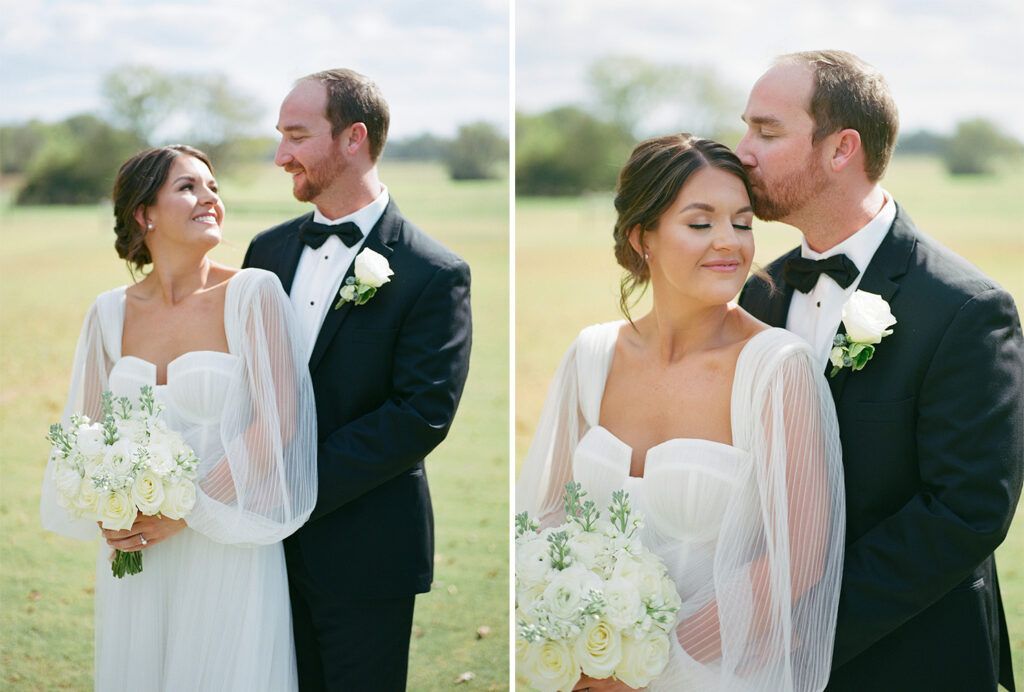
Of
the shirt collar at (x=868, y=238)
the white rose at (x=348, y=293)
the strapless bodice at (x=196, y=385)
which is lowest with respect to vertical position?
the strapless bodice at (x=196, y=385)

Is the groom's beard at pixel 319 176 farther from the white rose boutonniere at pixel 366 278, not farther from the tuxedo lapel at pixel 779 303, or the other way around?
the tuxedo lapel at pixel 779 303

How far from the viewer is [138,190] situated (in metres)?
3.32

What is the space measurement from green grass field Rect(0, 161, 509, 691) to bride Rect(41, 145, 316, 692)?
350mm

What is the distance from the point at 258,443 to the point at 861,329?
73.1 inches

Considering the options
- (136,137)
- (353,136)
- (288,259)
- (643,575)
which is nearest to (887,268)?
(643,575)

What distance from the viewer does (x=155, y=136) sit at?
837 centimetres

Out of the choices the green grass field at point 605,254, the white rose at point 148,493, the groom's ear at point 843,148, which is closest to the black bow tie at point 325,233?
the white rose at point 148,493

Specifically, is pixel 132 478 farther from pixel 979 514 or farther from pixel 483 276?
pixel 483 276

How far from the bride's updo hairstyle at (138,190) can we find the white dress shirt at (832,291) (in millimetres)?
2020

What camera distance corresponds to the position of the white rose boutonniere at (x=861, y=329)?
8.26 ft

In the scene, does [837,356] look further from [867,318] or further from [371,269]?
[371,269]

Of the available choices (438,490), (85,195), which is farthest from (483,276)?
(85,195)


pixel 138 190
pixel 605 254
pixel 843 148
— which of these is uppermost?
pixel 843 148

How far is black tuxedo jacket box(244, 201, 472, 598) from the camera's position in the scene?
3225mm
